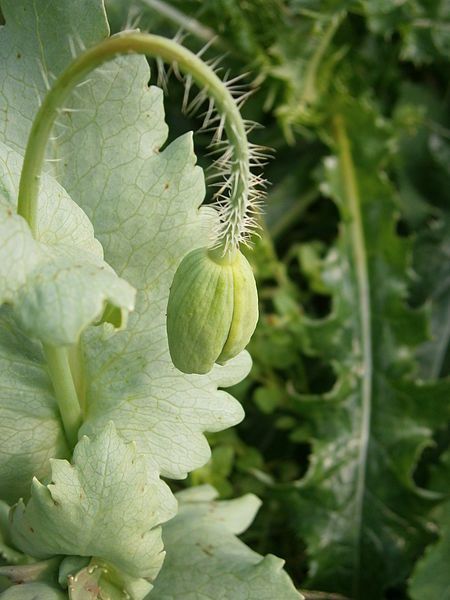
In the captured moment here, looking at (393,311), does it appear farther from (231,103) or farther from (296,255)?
(231,103)

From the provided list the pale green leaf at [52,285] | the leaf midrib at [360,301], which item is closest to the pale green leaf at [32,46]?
the pale green leaf at [52,285]

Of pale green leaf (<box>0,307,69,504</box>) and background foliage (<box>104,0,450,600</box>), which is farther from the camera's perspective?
background foliage (<box>104,0,450,600</box>)

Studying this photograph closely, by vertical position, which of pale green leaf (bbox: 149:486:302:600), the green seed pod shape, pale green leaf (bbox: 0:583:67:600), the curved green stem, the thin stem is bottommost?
pale green leaf (bbox: 0:583:67:600)

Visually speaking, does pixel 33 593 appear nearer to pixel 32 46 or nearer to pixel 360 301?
pixel 32 46

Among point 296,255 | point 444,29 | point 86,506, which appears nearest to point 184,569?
point 86,506

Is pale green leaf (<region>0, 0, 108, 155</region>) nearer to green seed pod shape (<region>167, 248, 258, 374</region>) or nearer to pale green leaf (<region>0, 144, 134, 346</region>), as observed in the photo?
pale green leaf (<region>0, 144, 134, 346</region>)

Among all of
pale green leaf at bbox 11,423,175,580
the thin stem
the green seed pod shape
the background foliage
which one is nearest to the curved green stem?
the green seed pod shape

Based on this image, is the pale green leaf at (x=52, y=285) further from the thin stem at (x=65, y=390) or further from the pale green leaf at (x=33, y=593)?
the pale green leaf at (x=33, y=593)
